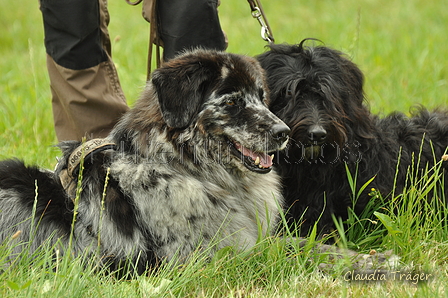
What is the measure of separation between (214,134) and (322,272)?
1048mm

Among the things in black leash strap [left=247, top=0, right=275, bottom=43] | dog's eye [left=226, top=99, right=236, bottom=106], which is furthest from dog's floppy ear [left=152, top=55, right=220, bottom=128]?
black leash strap [left=247, top=0, right=275, bottom=43]

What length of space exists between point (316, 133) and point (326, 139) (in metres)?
0.16

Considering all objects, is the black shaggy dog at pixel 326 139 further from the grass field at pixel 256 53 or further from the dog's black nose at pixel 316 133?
the grass field at pixel 256 53

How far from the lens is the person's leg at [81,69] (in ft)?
12.8

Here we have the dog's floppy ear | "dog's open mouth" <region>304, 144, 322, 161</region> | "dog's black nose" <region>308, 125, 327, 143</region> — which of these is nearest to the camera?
the dog's floppy ear

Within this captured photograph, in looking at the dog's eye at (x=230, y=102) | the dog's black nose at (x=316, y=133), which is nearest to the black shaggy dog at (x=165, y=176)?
the dog's eye at (x=230, y=102)

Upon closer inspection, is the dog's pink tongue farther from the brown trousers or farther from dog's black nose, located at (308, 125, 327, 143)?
the brown trousers

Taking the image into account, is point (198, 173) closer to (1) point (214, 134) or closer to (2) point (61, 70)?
(1) point (214, 134)

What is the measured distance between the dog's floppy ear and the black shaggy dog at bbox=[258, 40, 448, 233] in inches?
28.7

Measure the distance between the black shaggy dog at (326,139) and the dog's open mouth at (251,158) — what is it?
41 cm

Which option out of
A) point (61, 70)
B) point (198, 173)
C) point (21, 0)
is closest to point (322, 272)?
point (198, 173)

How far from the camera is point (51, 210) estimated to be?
3033 millimetres

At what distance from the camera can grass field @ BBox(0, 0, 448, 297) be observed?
2.75m

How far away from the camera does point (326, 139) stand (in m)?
3.53
